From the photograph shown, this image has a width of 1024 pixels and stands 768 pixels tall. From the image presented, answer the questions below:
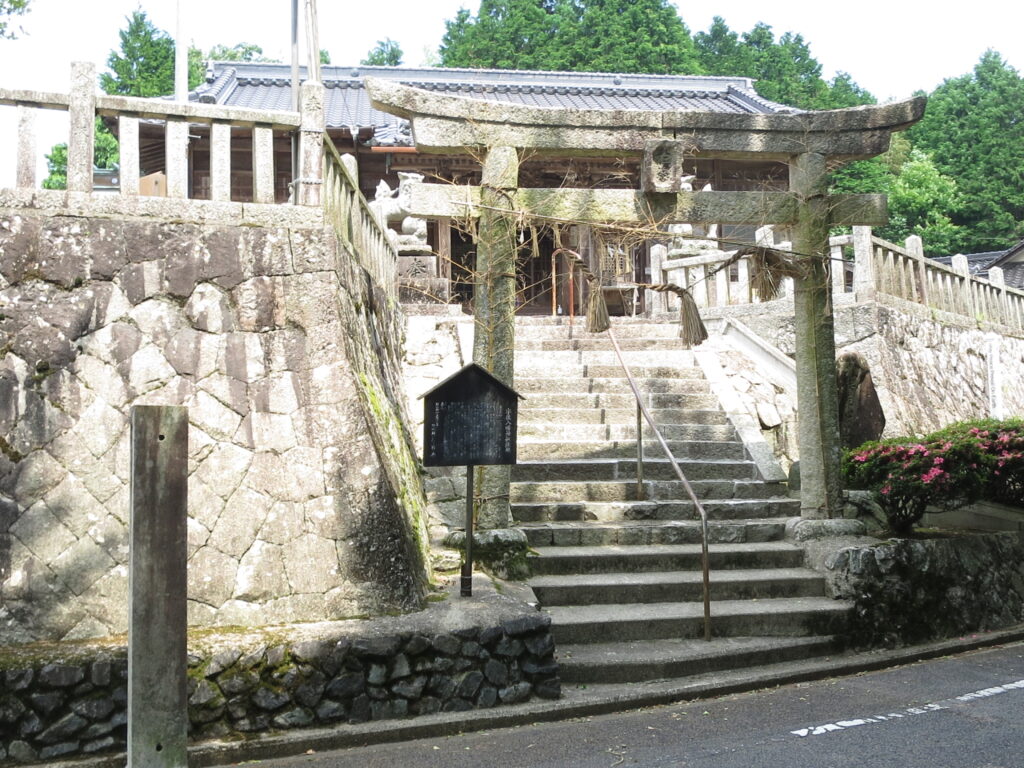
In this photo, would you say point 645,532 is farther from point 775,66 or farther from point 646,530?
point 775,66

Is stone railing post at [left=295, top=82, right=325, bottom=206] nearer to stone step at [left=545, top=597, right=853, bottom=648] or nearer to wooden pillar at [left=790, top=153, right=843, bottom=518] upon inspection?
stone step at [left=545, top=597, right=853, bottom=648]

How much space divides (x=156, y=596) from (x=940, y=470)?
7.15m

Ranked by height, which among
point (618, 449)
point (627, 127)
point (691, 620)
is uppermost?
point (627, 127)

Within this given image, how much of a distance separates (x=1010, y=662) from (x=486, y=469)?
4580 millimetres

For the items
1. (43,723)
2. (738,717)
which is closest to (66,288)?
(43,723)

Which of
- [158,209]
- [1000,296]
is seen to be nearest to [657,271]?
[1000,296]

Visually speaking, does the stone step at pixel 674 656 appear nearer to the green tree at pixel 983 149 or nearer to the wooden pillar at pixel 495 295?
the wooden pillar at pixel 495 295

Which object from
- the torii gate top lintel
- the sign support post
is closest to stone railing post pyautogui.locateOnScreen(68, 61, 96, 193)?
the torii gate top lintel

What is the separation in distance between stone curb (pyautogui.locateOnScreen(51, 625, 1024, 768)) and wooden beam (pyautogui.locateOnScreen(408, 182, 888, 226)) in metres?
4.03

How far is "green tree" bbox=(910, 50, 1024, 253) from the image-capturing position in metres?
29.7

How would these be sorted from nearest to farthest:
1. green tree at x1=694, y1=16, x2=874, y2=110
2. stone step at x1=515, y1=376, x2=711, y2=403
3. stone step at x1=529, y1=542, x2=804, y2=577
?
stone step at x1=529, y1=542, x2=804, y2=577
stone step at x1=515, y1=376, x2=711, y2=403
green tree at x1=694, y1=16, x2=874, y2=110

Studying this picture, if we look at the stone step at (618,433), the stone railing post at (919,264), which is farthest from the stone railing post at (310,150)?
the stone railing post at (919,264)

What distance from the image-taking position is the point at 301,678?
5.66 m

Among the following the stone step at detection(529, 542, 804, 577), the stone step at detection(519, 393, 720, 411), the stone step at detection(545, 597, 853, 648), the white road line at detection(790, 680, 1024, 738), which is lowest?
the white road line at detection(790, 680, 1024, 738)
